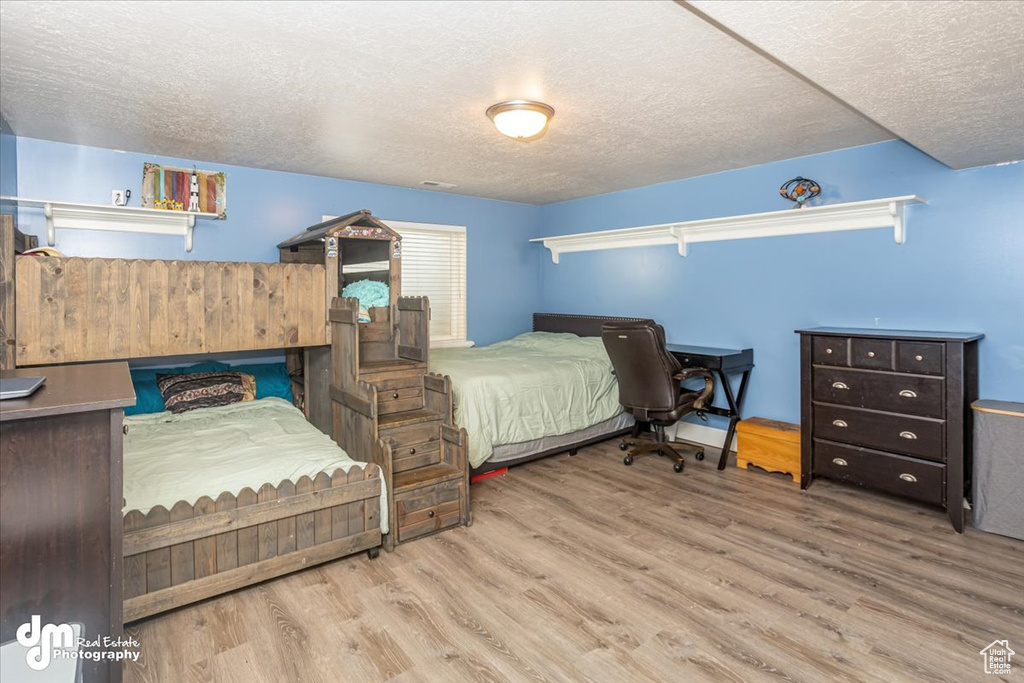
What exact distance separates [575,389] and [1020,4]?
10.6 feet

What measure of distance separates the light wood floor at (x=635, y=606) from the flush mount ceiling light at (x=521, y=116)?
2.15 m

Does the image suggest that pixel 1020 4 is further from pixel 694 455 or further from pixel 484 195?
pixel 484 195

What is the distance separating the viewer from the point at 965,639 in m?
2.02

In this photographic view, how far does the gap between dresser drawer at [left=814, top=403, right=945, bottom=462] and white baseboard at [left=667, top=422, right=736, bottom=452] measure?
38.4 inches

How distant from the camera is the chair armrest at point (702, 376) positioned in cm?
388

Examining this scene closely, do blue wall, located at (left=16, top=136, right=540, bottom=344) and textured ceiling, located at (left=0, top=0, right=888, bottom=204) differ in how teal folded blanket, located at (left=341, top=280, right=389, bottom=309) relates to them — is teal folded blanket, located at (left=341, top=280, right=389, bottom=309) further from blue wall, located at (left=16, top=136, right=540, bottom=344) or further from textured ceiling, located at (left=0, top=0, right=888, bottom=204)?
blue wall, located at (left=16, top=136, right=540, bottom=344)

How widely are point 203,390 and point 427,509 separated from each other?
177 cm

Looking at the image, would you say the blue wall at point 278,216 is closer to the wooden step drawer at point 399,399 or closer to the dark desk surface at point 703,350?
the wooden step drawer at point 399,399

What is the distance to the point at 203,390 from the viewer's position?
3521 mm

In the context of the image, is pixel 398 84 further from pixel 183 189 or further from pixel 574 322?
pixel 574 322

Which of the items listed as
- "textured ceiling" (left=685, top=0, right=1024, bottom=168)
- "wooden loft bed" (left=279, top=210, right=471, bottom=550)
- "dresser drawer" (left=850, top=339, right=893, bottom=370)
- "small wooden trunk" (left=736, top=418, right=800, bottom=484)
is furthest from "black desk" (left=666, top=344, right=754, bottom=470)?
"wooden loft bed" (left=279, top=210, right=471, bottom=550)

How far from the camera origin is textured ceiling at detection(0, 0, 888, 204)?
1915 mm

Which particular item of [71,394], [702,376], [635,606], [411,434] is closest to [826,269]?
[702,376]

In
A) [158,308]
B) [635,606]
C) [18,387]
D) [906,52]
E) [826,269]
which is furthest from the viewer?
[826,269]
